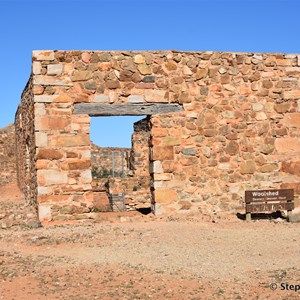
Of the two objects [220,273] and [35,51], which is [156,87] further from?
[220,273]

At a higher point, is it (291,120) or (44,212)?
(291,120)

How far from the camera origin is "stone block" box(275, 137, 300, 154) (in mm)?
10672

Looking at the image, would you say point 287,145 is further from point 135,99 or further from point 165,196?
point 135,99

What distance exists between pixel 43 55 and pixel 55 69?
0.36m

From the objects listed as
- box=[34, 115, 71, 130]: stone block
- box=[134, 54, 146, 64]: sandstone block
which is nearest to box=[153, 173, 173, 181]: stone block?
box=[34, 115, 71, 130]: stone block

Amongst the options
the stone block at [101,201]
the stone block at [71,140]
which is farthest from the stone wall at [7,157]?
the stone block at [71,140]

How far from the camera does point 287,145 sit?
10.7m

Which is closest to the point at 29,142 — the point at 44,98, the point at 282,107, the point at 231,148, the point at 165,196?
the point at 44,98

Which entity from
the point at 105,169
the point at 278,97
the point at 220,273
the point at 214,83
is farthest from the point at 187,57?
the point at 105,169

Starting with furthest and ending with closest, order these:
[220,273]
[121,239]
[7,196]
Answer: [7,196] → [121,239] → [220,273]

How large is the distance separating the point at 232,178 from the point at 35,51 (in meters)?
4.90

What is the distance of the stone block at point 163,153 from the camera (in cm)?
1005

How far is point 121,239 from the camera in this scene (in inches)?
298

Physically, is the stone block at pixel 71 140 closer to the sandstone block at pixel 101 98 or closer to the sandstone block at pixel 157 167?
the sandstone block at pixel 101 98
